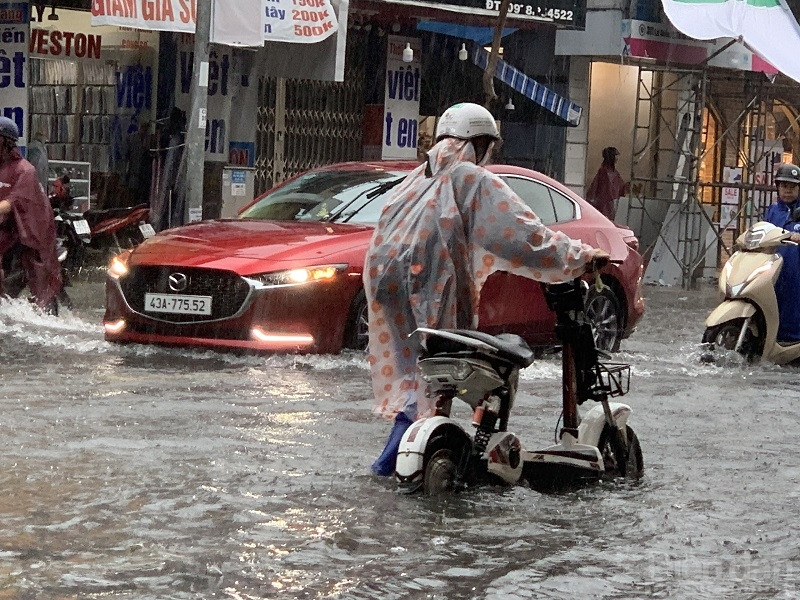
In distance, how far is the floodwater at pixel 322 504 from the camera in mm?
5496

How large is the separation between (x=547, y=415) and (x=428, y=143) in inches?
662

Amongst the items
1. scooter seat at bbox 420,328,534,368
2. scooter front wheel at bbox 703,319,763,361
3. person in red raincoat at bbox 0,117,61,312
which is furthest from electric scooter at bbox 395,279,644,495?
person in red raincoat at bbox 0,117,61,312

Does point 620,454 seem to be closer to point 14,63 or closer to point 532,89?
point 14,63

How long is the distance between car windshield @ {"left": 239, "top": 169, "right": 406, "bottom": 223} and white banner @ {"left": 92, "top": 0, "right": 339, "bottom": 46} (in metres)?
5.11

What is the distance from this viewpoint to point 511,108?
25562 millimetres

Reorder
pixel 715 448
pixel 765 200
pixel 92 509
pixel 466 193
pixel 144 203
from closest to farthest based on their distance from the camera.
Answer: pixel 92 509 → pixel 466 193 → pixel 715 448 → pixel 144 203 → pixel 765 200

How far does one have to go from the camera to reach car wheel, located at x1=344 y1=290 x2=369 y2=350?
11.6 meters

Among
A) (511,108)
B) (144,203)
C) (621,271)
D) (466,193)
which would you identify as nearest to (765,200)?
(511,108)

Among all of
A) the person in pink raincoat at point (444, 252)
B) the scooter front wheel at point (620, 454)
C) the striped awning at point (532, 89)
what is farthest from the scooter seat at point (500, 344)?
the striped awning at point (532, 89)

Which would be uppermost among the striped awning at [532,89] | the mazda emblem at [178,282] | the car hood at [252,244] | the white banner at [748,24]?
the white banner at [748,24]

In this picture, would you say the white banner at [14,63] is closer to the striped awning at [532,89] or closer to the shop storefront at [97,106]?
the shop storefront at [97,106]

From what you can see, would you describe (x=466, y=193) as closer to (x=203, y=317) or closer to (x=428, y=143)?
(x=203, y=317)

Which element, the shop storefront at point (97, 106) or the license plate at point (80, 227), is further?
the shop storefront at point (97, 106)

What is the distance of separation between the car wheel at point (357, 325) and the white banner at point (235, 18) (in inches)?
274
